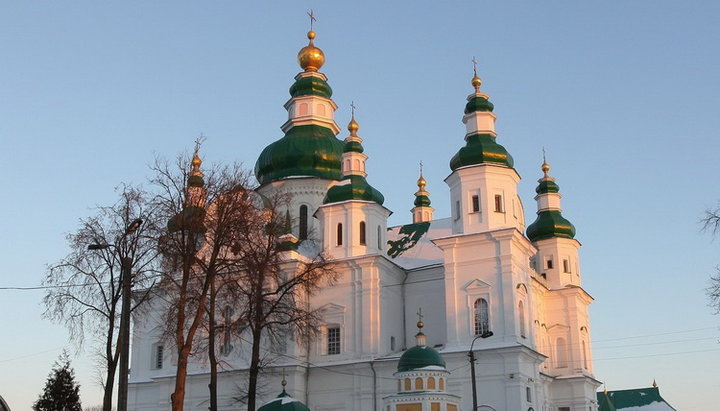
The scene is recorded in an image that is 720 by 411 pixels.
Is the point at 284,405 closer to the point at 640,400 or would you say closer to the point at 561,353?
the point at 561,353

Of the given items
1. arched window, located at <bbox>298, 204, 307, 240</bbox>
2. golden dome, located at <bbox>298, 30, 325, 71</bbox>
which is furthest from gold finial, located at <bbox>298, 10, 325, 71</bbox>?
arched window, located at <bbox>298, 204, 307, 240</bbox>

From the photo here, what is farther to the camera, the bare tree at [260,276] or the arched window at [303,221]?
the arched window at [303,221]

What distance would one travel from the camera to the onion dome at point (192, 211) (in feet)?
72.0

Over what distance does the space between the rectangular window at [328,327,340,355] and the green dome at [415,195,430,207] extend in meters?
20.2

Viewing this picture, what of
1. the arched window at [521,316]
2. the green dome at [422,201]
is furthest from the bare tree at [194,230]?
the green dome at [422,201]

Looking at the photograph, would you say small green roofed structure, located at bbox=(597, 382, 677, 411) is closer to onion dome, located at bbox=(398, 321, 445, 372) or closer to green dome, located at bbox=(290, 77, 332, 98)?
green dome, located at bbox=(290, 77, 332, 98)

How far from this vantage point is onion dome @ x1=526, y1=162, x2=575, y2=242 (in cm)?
4300

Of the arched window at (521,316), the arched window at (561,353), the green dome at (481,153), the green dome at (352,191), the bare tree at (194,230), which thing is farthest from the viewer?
the arched window at (561,353)

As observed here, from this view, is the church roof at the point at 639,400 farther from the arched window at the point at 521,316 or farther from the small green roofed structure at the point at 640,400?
the arched window at the point at 521,316

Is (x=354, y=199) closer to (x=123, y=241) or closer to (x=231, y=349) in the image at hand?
(x=231, y=349)

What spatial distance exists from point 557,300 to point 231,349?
1700 centimetres

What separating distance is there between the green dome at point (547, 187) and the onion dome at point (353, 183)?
1035 centimetres

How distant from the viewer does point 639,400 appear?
64062 mm

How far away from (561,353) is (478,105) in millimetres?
13921
